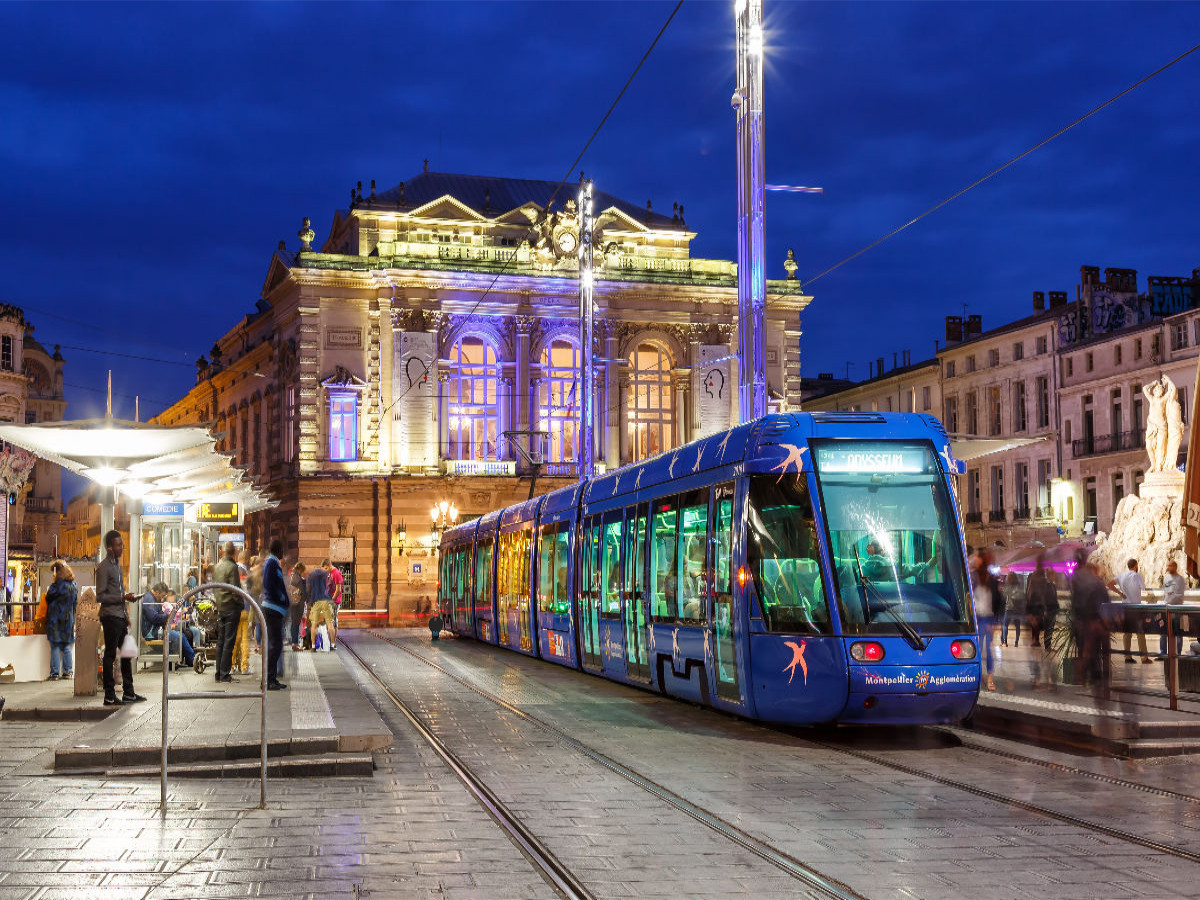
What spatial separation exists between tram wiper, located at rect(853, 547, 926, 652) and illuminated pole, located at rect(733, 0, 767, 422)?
23.4 ft

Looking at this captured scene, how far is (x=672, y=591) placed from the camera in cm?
1667

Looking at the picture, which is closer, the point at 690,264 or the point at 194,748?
the point at 194,748

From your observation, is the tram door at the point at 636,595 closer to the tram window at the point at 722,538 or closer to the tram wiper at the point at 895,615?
Answer: the tram window at the point at 722,538

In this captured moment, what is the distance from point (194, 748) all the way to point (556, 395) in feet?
165

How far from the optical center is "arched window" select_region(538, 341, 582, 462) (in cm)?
6150

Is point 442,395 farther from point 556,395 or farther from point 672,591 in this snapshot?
point 672,591

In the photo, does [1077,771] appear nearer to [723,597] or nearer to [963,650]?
[963,650]

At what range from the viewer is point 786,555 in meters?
13.7

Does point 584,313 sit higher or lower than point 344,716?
higher

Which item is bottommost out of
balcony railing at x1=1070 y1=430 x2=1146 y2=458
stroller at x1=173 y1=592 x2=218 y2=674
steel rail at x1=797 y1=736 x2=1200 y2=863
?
steel rail at x1=797 y1=736 x2=1200 y2=863

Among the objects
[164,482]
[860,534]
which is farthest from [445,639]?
[860,534]

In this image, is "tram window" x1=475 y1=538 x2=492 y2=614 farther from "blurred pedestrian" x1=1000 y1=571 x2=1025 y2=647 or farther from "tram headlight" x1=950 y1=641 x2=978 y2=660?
"tram headlight" x1=950 y1=641 x2=978 y2=660

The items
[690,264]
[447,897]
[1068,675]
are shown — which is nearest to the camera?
[447,897]

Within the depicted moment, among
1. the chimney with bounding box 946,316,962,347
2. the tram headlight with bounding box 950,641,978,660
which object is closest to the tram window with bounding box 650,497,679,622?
the tram headlight with bounding box 950,641,978,660
